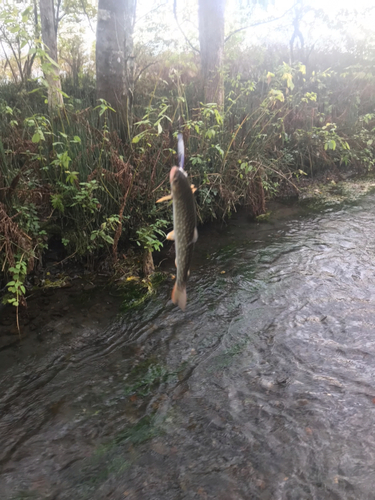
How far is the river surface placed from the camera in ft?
7.22

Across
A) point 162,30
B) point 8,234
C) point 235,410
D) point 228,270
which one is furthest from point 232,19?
point 235,410

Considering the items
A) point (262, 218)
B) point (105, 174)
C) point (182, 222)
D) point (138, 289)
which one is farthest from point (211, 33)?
point (182, 222)

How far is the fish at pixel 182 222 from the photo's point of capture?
143 centimetres

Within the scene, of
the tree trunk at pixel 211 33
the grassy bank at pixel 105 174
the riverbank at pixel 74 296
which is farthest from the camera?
the tree trunk at pixel 211 33

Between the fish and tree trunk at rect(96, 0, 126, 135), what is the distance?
4.56m

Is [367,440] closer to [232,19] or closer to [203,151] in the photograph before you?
[203,151]

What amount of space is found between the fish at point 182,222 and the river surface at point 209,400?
129 cm

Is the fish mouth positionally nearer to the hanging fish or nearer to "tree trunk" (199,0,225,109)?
the hanging fish

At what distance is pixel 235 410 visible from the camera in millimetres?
2691

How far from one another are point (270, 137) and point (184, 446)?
639cm

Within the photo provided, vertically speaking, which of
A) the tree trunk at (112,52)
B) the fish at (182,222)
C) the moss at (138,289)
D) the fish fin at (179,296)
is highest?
the tree trunk at (112,52)

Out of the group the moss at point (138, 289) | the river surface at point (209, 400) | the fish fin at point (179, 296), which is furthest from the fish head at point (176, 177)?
the moss at point (138, 289)

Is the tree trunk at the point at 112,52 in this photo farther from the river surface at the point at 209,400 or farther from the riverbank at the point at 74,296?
the river surface at the point at 209,400

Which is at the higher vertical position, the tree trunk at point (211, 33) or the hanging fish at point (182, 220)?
the tree trunk at point (211, 33)
